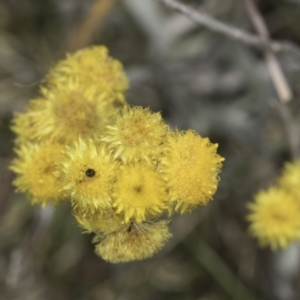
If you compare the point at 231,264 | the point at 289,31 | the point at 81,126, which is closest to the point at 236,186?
the point at 231,264

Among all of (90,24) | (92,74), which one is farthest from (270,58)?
(92,74)

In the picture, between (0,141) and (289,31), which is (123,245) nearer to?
(0,141)

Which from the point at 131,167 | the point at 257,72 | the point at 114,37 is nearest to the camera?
the point at 131,167

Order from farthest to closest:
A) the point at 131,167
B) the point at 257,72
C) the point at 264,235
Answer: the point at 257,72, the point at 264,235, the point at 131,167

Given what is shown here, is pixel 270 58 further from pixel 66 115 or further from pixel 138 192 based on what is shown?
pixel 138 192

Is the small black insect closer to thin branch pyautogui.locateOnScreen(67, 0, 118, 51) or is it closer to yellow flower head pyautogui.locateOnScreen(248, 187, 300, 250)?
yellow flower head pyautogui.locateOnScreen(248, 187, 300, 250)

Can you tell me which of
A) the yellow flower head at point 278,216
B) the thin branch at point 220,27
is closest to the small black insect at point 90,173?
the thin branch at point 220,27

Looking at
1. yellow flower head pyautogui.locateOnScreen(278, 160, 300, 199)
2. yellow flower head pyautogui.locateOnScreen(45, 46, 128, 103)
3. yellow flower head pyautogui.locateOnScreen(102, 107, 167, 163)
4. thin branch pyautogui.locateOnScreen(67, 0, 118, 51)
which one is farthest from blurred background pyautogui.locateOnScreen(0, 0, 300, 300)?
yellow flower head pyautogui.locateOnScreen(102, 107, 167, 163)
